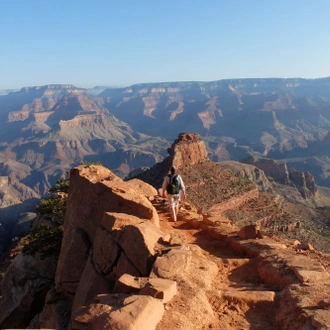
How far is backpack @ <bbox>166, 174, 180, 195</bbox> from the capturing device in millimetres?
16844

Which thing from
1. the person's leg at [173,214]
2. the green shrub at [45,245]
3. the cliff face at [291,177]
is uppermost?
the person's leg at [173,214]

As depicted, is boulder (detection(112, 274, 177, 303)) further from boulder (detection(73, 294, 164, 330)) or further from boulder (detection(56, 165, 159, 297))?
boulder (detection(56, 165, 159, 297))

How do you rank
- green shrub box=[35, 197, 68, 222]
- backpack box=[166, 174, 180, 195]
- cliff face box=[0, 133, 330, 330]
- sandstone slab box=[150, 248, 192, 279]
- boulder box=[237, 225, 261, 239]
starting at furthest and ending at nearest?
green shrub box=[35, 197, 68, 222], backpack box=[166, 174, 180, 195], boulder box=[237, 225, 261, 239], sandstone slab box=[150, 248, 192, 279], cliff face box=[0, 133, 330, 330]

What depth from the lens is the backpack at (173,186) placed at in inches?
663

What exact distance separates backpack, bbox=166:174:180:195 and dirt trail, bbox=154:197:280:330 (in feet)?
17.1

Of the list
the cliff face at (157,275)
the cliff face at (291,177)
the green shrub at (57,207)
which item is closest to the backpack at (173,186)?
the cliff face at (157,275)

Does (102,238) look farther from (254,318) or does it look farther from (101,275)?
(254,318)

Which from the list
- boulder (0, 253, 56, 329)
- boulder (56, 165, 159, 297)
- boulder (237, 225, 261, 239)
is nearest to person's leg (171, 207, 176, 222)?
boulder (56, 165, 159, 297)

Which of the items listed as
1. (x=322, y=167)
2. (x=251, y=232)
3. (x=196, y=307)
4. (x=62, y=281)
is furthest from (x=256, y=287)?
(x=322, y=167)

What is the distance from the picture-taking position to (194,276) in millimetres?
9836

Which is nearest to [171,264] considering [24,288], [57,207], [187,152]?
[24,288]

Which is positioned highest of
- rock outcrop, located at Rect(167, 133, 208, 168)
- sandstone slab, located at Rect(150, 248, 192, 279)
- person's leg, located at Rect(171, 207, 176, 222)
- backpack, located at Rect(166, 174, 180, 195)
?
backpack, located at Rect(166, 174, 180, 195)

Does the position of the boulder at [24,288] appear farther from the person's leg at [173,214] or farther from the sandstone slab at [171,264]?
the sandstone slab at [171,264]

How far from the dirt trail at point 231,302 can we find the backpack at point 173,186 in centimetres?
522
